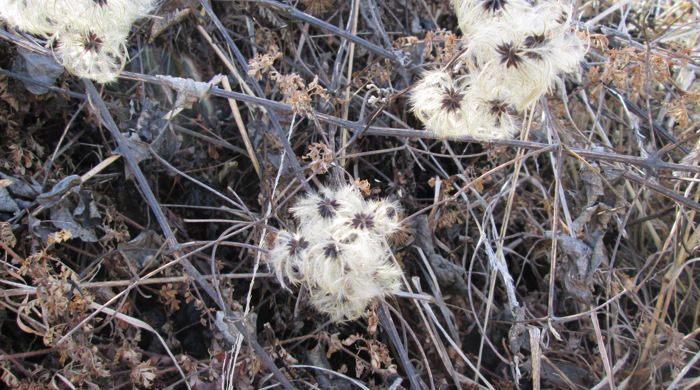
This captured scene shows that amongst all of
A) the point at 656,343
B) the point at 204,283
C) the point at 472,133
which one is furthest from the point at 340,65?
the point at 656,343

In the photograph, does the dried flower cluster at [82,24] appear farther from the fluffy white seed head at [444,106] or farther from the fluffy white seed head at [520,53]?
the fluffy white seed head at [520,53]

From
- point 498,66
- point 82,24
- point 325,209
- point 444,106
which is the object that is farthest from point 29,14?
point 498,66

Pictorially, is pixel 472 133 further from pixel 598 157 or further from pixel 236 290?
pixel 236 290

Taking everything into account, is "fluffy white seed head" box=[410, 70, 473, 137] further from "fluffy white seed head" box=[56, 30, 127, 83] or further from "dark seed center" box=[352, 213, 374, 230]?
"fluffy white seed head" box=[56, 30, 127, 83]

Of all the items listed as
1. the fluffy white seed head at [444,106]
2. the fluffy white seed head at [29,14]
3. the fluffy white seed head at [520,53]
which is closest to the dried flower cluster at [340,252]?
the fluffy white seed head at [444,106]

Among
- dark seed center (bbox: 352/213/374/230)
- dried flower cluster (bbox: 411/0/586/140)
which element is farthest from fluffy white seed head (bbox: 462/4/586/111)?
dark seed center (bbox: 352/213/374/230)

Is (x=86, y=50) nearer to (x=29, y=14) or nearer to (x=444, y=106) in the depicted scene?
(x=29, y=14)
